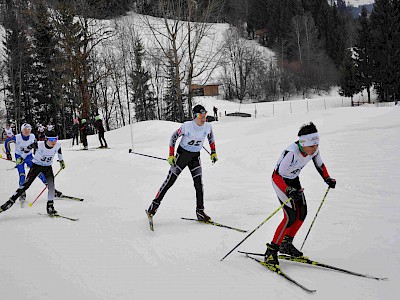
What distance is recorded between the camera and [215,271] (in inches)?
160

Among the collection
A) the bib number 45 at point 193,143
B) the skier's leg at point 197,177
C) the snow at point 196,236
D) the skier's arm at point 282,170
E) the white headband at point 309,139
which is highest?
the white headband at point 309,139

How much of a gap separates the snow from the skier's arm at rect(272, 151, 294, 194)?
37.3 inches

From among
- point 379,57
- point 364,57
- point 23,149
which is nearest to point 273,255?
point 23,149

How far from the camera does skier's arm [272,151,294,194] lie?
401 centimetres

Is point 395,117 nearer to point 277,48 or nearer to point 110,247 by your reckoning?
point 110,247

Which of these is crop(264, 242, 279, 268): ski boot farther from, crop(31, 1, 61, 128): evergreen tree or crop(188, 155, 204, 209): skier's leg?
crop(31, 1, 61, 128): evergreen tree

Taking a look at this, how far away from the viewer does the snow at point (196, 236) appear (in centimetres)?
368

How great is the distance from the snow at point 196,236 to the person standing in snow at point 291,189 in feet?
0.79

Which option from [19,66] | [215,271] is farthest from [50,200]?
[19,66]

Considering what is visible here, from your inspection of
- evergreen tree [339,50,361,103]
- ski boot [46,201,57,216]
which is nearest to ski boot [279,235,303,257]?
ski boot [46,201,57,216]

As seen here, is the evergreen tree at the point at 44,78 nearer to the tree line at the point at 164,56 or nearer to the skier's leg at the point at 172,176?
the tree line at the point at 164,56

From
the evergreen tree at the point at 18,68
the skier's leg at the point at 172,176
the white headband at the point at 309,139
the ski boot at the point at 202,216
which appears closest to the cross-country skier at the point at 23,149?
the skier's leg at the point at 172,176

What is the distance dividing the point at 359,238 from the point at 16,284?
442cm

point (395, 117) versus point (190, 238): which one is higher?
point (395, 117)
